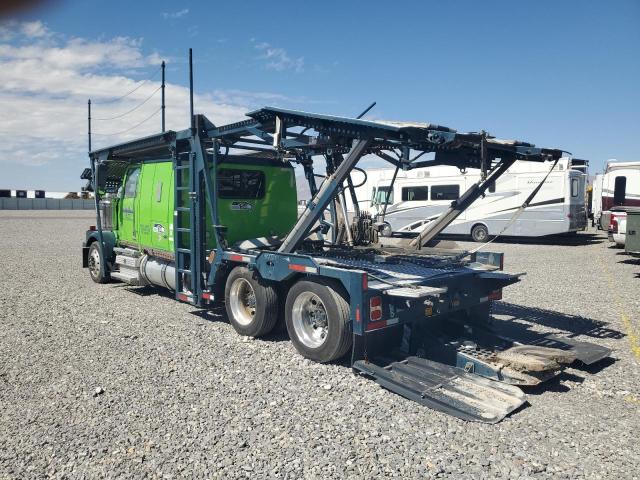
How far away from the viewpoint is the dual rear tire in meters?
5.36

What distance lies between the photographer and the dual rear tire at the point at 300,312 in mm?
5355

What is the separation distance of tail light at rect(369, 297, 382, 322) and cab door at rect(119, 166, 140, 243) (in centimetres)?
587

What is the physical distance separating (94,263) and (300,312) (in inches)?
265

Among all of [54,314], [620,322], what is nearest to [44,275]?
[54,314]

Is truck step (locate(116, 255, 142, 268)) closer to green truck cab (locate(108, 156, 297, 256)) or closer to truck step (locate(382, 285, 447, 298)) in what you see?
green truck cab (locate(108, 156, 297, 256))

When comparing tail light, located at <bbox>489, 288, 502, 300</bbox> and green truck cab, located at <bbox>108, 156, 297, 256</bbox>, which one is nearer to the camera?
tail light, located at <bbox>489, 288, 502, 300</bbox>

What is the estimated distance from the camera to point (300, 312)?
591 cm

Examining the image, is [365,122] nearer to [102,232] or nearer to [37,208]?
[102,232]

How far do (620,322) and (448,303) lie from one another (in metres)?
3.61

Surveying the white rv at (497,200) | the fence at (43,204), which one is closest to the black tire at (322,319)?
the white rv at (497,200)

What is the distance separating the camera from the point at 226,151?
24.8ft

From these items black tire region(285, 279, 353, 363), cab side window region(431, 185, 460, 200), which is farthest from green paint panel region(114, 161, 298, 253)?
cab side window region(431, 185, 460, 200)

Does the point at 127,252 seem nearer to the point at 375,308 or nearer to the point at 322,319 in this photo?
the point at 322,319

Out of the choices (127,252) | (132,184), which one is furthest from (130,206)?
(127,252)
